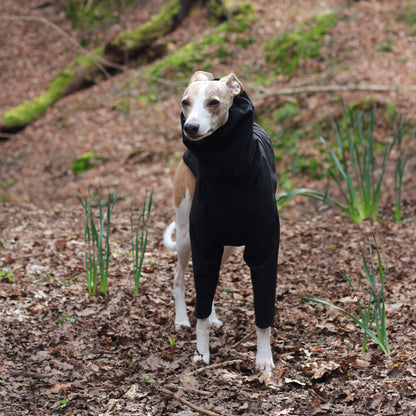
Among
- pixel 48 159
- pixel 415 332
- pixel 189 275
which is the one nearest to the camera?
pixel 415 332

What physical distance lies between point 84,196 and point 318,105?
12.9ft

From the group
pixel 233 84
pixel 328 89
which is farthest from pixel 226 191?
pixel 328 89

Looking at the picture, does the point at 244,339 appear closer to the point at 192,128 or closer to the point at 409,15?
the point at 192,128

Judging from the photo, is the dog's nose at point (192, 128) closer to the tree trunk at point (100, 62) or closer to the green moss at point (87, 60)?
the tree trunk at point (100, 62)

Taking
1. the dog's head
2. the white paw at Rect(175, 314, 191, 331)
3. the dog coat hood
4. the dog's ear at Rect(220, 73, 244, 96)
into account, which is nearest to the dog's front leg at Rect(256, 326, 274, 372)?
the white paw at Rect(175, 314, 191, 331)

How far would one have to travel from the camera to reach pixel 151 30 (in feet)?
39.7

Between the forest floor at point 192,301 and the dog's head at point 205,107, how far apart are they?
1487 mm

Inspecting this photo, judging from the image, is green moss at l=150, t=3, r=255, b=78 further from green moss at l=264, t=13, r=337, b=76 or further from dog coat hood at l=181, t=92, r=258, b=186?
dog coat hood at l=181, t=92, r=258, b=186

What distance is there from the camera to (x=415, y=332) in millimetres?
3223

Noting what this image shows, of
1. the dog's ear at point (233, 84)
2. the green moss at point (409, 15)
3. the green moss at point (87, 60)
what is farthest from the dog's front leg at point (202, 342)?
the green moss at point (87, 60)

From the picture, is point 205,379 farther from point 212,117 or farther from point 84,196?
point 84,196

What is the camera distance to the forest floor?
2797 millimetres

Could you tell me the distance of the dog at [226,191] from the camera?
251 centimetres

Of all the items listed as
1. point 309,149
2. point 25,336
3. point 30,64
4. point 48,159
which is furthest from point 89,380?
point 30,64
